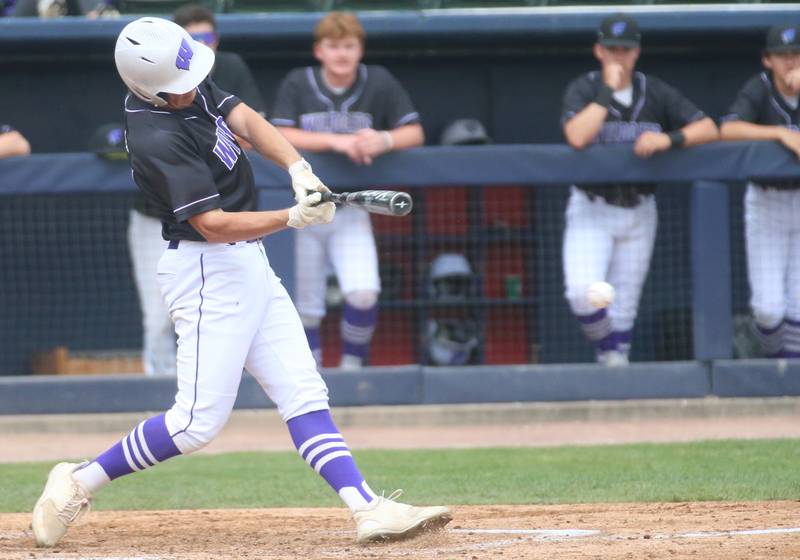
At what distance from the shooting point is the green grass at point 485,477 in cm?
548

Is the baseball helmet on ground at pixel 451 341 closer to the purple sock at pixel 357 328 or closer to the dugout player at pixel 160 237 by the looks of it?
the purple sock at pixel 357 328

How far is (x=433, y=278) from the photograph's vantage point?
8.33 m

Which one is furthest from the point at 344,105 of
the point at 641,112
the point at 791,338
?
the point at 791,338

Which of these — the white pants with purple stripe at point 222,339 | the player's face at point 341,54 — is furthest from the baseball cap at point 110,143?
the white pants with purple stripe at point 222,339

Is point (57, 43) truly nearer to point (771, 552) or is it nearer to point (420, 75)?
point (420, 75)

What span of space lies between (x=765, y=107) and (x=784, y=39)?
15.3 inches

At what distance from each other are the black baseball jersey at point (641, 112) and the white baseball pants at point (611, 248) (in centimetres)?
12

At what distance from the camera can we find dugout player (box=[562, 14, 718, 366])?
291 inches

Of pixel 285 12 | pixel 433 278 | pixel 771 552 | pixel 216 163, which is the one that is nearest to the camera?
pixel 771 552

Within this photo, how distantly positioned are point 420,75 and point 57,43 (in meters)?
2.39

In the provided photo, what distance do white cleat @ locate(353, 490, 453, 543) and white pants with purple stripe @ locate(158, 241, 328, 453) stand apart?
38 centimetres

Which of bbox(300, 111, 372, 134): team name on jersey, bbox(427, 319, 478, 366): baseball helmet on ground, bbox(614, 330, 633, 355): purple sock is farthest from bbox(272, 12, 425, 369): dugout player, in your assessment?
bbox(614, 330, 633, 355): purple sock

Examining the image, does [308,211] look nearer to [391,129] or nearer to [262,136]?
[262,136]

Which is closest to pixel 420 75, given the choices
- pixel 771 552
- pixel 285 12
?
pixel 285 12
